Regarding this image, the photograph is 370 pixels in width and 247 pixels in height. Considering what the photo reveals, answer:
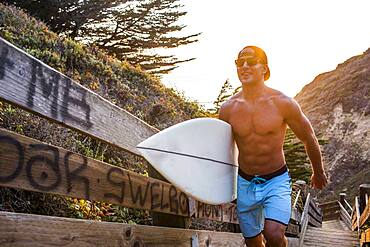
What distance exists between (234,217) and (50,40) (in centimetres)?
441

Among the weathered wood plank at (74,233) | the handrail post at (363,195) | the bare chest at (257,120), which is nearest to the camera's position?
the weathered wood plank at (74,233)

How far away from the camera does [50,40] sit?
7.49 metres

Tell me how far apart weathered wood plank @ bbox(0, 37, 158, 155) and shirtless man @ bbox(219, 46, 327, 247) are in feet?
3.56

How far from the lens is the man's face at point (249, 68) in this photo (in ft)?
12.4

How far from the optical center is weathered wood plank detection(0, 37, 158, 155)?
193 centimetres

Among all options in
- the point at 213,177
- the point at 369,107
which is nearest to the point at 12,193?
the point at 213,177

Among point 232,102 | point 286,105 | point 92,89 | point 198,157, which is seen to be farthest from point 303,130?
point 92,89

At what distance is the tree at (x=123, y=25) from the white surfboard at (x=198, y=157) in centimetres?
903

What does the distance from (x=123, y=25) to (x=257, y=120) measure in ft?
33.3

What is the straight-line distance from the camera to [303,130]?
3.72 m

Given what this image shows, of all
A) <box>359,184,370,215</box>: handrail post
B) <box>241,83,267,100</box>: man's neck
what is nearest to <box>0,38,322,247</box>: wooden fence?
<box>241,83,267,100</box>: man's neck

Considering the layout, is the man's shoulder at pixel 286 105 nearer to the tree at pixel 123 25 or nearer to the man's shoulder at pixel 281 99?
the man's shoulder at pixel 281 99

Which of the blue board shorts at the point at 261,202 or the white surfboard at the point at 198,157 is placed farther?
the blue board shorts at the point at 261,202

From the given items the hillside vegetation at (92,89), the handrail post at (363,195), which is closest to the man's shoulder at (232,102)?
the hillside vegetation at (92,89)
